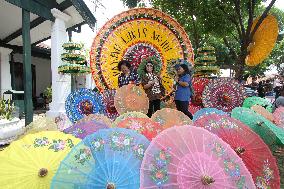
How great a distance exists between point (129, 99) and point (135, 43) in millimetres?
1658

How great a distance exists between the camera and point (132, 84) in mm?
6348

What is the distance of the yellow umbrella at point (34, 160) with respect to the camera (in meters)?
2.44

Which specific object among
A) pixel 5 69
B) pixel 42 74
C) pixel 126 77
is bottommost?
pixel 126 77

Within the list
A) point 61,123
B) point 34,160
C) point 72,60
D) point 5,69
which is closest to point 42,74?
point 5,69

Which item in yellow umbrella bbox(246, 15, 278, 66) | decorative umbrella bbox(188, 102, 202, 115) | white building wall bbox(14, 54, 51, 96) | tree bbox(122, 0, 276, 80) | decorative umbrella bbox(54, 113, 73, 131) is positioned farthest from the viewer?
white building wall bbox(14, 54, 51, 96)

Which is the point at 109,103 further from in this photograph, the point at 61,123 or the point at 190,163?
the point at 190,163

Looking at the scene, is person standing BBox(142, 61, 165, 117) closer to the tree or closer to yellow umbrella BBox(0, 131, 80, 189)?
yellow umbrella BBox(0, 131, 80, 189)

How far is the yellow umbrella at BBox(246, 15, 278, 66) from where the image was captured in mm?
9047

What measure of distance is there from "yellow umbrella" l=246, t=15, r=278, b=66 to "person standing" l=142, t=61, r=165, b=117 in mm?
4041

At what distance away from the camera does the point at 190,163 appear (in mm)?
2289

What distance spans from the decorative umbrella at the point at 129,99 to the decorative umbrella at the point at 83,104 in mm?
745

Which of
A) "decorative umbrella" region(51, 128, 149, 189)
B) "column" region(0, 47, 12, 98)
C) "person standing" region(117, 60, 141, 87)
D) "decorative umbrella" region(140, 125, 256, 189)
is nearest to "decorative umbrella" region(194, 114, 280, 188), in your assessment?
"decorative umbrella" region(140, 125, 256, 189)

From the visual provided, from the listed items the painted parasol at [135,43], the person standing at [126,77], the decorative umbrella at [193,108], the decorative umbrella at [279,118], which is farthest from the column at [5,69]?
the decorative umbrella at [279,118]

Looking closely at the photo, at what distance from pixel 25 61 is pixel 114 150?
558 cm
